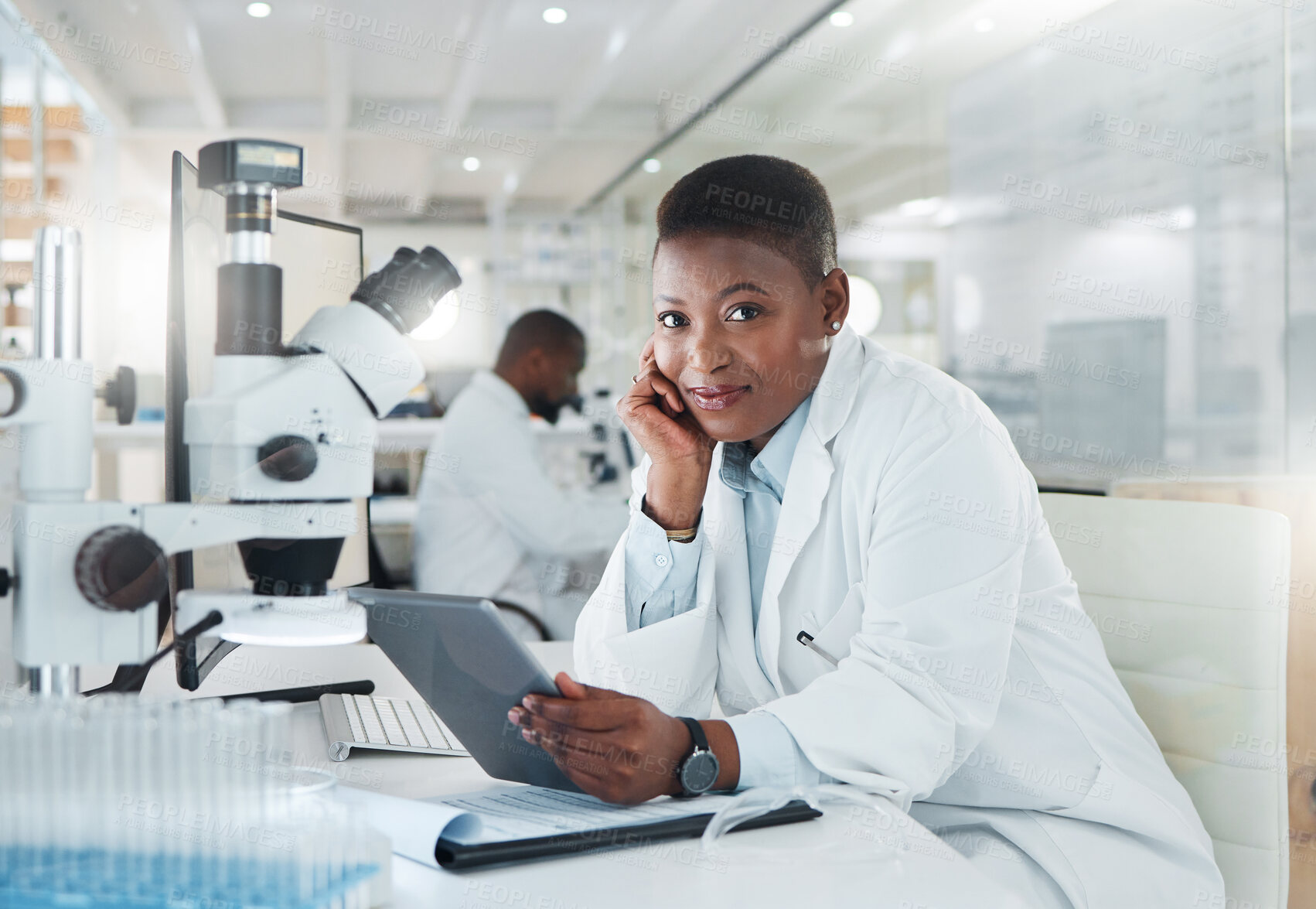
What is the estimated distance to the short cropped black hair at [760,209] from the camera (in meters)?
1.17

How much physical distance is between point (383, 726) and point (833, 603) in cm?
51

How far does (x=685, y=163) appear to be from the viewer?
5.80 meters

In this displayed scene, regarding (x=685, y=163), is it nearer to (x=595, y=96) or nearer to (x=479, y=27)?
(x=595, y=96)

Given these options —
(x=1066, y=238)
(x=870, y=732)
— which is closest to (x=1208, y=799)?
(x=870, y=732)

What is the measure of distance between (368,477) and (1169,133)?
2425 millimetres

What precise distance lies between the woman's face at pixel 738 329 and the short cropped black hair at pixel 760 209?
14 mm

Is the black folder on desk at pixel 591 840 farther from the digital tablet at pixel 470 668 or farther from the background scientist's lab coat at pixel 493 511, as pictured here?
the background scientist's lab coat at pixel 493 511

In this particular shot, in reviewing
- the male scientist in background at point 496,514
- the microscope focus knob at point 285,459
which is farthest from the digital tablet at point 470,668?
the male scientist in background at point 496,514

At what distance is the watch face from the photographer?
2.92ft

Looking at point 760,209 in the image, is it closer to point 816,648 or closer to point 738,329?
point 738,329

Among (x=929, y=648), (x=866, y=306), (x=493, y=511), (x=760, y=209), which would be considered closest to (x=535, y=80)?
(x=866, y=306)

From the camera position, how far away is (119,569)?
0.72 m

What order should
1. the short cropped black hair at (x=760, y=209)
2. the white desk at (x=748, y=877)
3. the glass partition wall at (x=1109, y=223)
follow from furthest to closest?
the glass partition wall at (x=1109, y=223)
the short cropped black hair at (x=760, y=209)
the white desk at (x=748, y=877)

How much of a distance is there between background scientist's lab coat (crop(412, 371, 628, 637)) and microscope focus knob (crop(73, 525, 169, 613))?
2247mm
